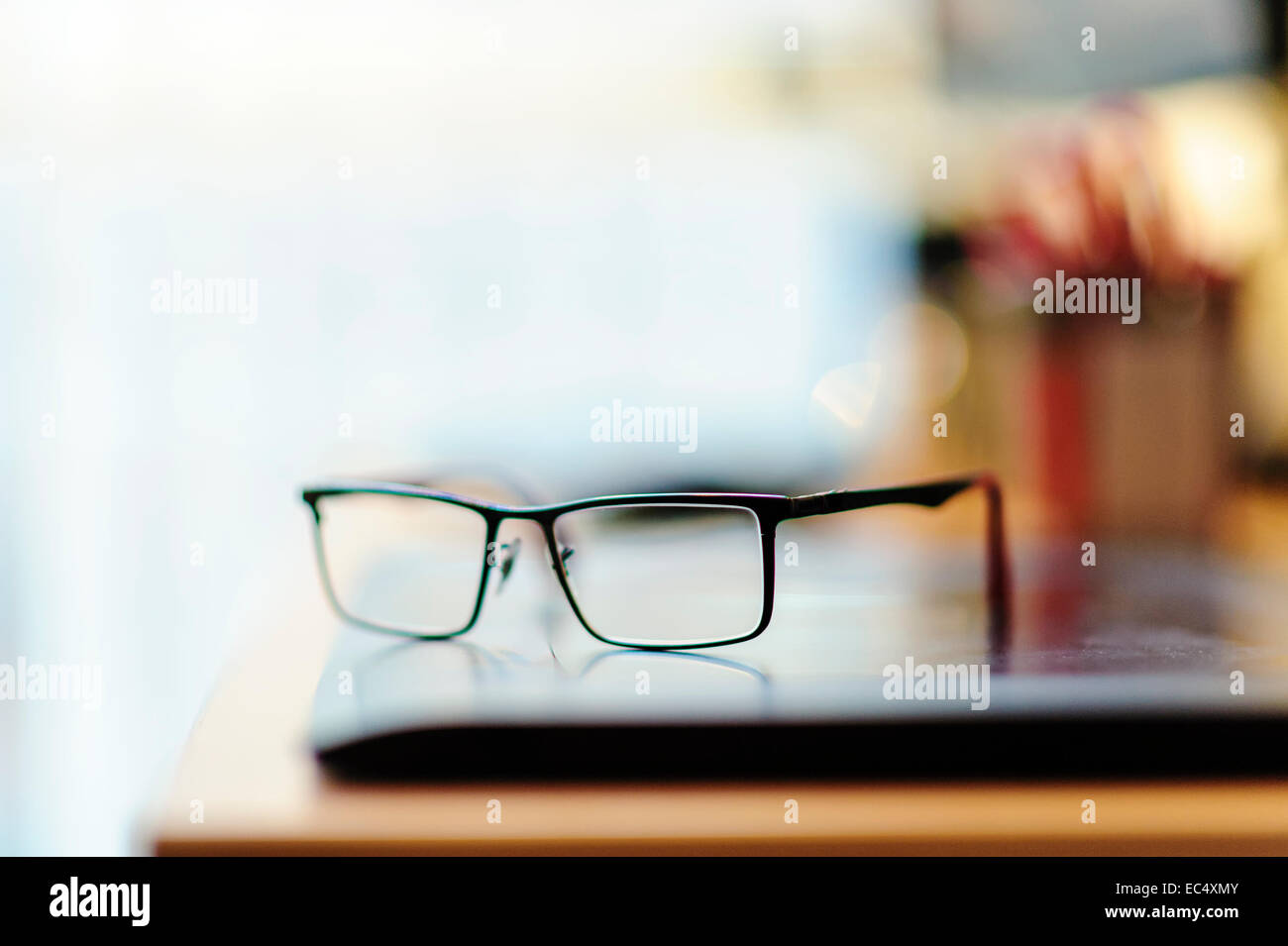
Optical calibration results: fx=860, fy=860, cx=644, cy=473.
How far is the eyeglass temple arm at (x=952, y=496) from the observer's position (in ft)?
1.07

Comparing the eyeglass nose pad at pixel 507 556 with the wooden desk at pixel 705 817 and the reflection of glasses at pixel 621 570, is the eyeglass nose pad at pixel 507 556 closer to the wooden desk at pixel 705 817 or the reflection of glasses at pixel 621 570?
the reflection of glasses at pixel 621 570

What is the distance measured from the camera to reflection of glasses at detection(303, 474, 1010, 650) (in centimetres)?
32

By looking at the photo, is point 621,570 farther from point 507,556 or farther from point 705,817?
point 705,817

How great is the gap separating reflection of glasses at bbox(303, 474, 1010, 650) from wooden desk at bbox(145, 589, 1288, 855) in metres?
0.08

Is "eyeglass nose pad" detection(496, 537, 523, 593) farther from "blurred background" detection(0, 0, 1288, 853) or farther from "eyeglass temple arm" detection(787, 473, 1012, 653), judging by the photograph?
"blurred background" detection(0, 0, 1288, 853)

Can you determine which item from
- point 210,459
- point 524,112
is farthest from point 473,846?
point 524,112

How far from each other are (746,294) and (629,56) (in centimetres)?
54

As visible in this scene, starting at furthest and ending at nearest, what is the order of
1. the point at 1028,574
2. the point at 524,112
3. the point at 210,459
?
the point at 524,112, the point at 210,459, the point at 1028,574

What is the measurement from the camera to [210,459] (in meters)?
1.52

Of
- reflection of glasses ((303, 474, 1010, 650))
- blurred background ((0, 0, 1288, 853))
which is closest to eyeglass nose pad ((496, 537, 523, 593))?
reflection of glasses ((303, 474, 1010, 650))

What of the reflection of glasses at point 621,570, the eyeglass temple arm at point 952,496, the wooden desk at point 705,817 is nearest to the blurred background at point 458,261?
the reflection of glasses at point 621,570

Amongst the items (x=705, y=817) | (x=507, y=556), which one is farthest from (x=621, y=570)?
(x=705, y=817)

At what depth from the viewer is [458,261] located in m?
1.66
